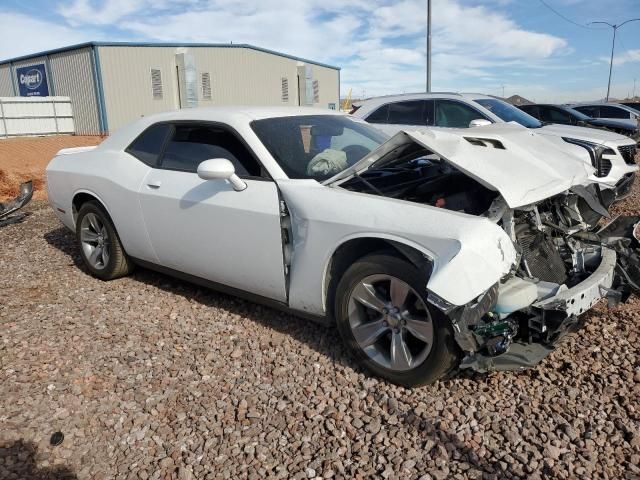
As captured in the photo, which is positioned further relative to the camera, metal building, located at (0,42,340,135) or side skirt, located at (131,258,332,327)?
metal building, located at (0,42,340,135)

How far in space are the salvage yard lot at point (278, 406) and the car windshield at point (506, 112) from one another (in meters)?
5.23

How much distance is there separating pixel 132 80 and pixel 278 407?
1059 inches

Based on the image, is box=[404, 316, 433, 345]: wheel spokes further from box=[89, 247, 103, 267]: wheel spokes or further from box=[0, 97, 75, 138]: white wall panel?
box=[0, 97, 75, 138]: white wall panel

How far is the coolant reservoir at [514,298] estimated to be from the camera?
9.21 ft

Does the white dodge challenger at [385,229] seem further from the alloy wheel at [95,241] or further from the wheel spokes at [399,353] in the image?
the alloy wheel at [95,241]

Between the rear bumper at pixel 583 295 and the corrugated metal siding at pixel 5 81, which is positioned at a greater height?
the corrugated metal siding at pixel 5 81

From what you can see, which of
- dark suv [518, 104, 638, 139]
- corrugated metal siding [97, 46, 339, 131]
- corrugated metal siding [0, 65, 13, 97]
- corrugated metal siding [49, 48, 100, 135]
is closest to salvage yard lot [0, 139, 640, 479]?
dark suv [518, 104, 638, 139]

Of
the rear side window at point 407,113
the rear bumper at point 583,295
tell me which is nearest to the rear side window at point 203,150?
the rear bumper at point 583,295

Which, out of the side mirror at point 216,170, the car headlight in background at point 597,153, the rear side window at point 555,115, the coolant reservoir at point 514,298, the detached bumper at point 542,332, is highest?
the side mirror at point 216,170

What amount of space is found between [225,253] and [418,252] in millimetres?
1541

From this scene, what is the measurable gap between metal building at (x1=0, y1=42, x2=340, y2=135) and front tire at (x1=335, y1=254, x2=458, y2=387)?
25.7m

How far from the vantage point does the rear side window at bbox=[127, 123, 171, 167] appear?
14.6ft

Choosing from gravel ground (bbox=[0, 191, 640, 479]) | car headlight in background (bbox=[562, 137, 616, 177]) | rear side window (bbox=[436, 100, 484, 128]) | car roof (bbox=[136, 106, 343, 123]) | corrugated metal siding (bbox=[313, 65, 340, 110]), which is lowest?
gravel ground (bbox=[0, 191, 640, 479])

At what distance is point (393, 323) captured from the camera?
305 cm
